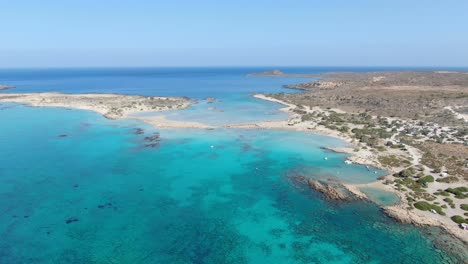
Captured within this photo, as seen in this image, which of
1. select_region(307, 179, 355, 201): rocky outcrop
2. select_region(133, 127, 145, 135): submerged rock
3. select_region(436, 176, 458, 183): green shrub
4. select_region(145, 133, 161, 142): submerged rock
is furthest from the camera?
select_region(133, 127, 145, 135): submerged rock

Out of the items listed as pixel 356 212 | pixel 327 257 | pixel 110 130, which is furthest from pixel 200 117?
pixel 327 257

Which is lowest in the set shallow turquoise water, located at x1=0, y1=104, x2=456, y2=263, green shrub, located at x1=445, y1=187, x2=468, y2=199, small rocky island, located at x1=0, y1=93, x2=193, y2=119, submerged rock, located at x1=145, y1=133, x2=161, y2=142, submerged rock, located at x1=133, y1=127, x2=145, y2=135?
shallow turquoise water, located at x1=0, y1=104, x2=456, y2=263

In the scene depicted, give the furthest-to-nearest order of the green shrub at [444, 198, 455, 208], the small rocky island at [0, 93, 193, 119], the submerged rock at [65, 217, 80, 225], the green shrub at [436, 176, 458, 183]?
the small rocky island at [0, 93, 193, 119] → the green shrub at [436, 176, 458, 183] → the green shrub at [444, 198, 455, 208] → the submerged rock at [65, 217, 80, 225]

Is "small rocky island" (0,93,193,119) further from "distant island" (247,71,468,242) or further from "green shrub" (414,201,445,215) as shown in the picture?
"green shrub" (414,201,445,215)

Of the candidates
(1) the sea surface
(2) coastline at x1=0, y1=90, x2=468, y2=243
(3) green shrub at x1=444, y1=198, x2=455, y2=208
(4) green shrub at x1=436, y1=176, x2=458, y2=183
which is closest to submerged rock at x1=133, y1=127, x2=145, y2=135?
(2) coastline at x1=0, y1=90, x2=468, y2=243

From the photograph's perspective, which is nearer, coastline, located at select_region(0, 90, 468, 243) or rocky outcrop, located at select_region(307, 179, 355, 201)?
coastline, located at select_region(0, 90, 468, 243)

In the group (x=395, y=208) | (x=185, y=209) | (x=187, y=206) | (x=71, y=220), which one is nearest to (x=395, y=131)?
(x=395, y=208)

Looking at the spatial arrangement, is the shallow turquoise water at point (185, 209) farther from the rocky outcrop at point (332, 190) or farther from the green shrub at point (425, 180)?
the green shrub at point (425, 180)
